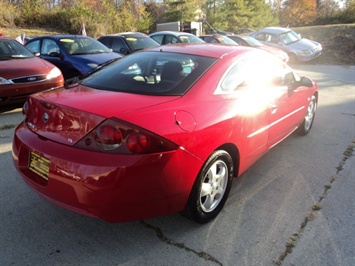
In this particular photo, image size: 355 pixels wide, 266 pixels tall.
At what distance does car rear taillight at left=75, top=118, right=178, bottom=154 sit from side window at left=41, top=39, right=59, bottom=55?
6.19 m

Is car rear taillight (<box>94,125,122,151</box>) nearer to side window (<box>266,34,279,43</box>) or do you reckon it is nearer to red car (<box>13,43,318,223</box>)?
red car (<box>13,43,318,223</box>)

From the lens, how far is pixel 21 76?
5453 mm

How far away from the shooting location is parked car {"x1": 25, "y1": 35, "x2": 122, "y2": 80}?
7.04 m

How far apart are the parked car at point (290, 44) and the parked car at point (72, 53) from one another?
9432 millimetres

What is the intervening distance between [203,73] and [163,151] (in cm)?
95

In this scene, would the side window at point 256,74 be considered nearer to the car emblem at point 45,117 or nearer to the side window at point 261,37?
the car emblem at point 45,117

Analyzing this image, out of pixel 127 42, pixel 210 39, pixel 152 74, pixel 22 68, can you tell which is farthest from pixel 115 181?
pixel 210 39

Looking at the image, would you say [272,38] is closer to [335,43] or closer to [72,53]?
[335,43]

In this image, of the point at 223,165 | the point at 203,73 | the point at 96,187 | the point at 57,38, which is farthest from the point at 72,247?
the point at 57,38

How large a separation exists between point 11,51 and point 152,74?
4632 millimetres

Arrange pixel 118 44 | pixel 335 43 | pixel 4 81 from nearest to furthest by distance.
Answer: pixel 4 81, pixel 118 44, pixel 335 43

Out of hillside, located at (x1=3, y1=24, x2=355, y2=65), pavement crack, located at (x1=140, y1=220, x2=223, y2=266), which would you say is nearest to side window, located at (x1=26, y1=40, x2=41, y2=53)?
pavement crack, located at (x1=140, y1=220, x2=223, y2=266)

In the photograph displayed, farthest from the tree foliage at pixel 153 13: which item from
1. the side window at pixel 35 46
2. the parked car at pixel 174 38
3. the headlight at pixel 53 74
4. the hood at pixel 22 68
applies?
the headlight at pixel 53 74

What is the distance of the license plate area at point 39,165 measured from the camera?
87.9 inches
